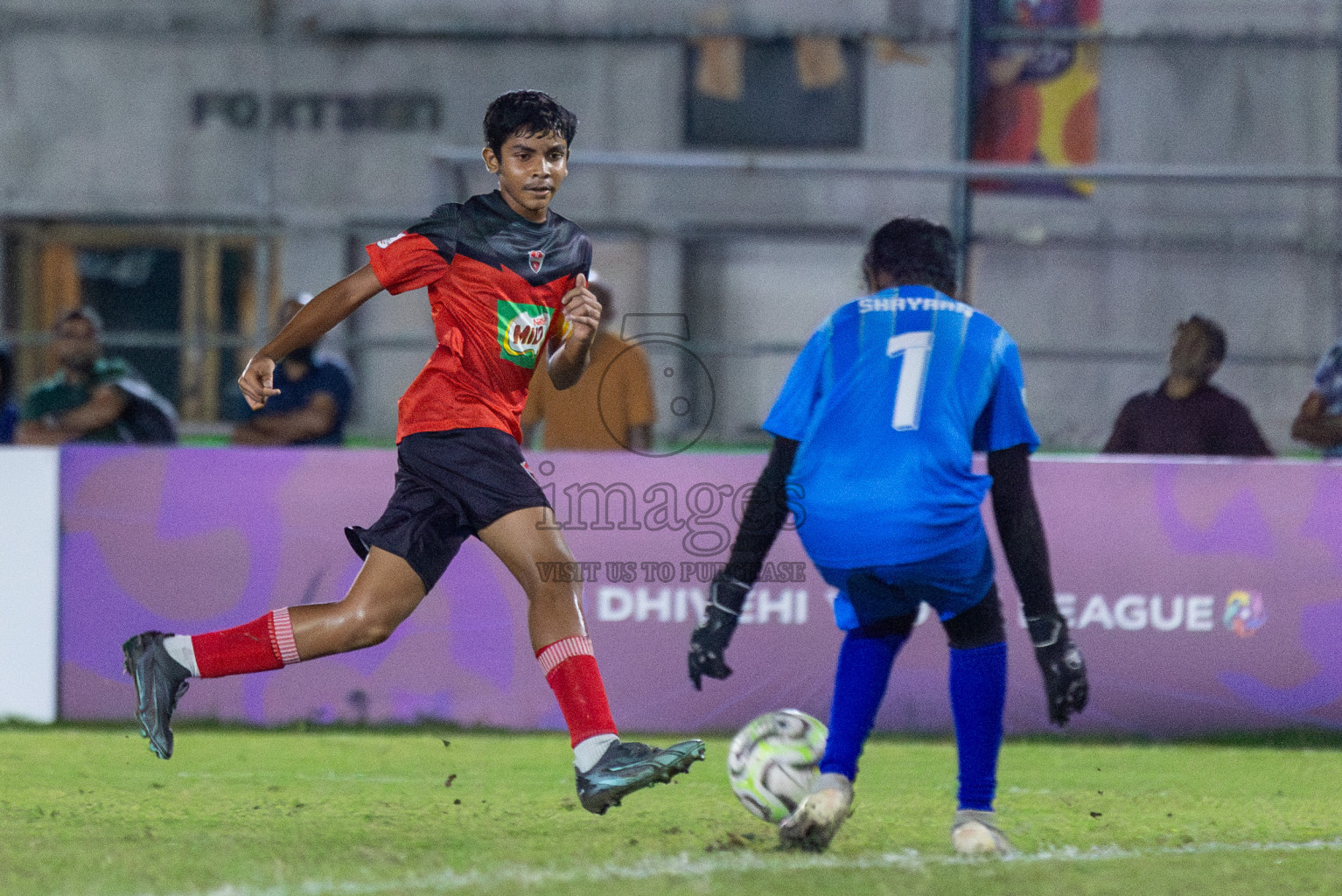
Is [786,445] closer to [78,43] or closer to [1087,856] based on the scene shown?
[1087,856]

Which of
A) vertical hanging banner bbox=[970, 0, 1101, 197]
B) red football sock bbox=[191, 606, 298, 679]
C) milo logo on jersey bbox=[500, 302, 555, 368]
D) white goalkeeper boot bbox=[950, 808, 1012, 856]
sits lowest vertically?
white goalkeeper boot bbox=[950, 808, 1012, 856]

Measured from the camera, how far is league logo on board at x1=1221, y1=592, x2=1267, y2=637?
6.29 m

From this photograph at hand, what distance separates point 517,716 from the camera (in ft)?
20.8

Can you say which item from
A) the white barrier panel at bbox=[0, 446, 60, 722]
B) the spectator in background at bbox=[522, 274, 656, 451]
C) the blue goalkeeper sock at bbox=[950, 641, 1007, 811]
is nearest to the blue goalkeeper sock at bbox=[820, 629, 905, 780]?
the blue goalkeeper sock at bbox=[950, 641, 1007, 811]

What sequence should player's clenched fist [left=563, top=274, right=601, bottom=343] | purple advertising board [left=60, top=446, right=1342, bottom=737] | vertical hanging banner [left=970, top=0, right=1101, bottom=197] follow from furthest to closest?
vertical hanging banner [left=970, top=0, right=1101, bottom=197] < purple advertising board [left=60, top=446, right=1342, bottom=737] < player's clenched fist [left=563, top=274, right=601, bottom=343]

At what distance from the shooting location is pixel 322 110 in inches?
698

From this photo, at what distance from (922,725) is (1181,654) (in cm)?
107

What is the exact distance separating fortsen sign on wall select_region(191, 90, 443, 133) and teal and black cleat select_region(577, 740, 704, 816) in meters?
14.8

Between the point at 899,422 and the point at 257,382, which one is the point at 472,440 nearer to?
the point at 257,382

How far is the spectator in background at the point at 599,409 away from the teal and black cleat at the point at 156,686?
108 inches

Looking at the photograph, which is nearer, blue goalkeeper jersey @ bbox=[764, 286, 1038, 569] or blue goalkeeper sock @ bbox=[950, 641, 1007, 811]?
blue goalkeeper jersey @ bbox=[764, 286, 1038, 569]

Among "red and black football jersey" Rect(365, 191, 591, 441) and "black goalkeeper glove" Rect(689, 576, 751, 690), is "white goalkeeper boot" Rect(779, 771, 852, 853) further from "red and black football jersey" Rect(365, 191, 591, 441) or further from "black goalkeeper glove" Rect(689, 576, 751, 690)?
"red and black football jersey" Rect(365, 191, 591, 441)

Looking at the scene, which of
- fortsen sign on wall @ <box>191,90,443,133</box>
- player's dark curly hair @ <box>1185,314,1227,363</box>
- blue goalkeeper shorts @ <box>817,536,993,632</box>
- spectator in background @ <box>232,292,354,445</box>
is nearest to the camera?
blue goalkeeper shorts @ <box>817,536,993,632</box>

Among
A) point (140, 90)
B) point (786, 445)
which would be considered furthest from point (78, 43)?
point (786, 445)
